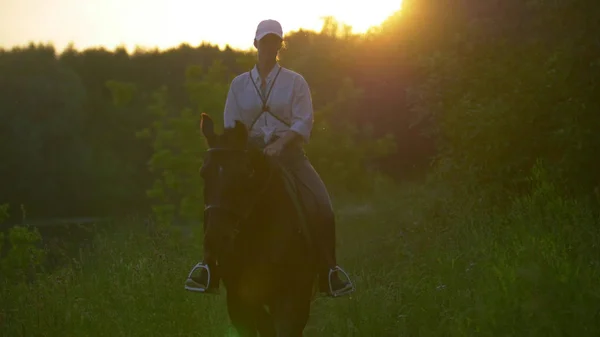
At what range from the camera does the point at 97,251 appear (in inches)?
449

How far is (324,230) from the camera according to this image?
6.43m

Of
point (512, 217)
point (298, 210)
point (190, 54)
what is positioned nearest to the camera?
point (298, 210)

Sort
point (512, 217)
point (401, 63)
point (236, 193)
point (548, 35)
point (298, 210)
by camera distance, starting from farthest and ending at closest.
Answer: point (401, 63) → point (548, 35) → point (512, 217) → point (298, 210) → point (236, 193)

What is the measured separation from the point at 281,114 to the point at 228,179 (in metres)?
1.16

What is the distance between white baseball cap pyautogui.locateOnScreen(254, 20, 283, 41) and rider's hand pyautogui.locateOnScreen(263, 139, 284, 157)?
0.96 meters

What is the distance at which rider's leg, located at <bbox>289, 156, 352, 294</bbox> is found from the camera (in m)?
6.40

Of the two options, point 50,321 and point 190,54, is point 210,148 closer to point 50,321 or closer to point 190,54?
point 50,321

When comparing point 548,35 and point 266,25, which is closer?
point 266,25

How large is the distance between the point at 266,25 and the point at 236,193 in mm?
1565

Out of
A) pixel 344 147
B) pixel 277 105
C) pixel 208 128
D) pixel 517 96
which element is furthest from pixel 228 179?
pixel 344 147

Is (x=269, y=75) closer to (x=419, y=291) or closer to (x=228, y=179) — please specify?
(x=228, y=179)

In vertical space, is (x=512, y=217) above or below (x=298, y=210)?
below

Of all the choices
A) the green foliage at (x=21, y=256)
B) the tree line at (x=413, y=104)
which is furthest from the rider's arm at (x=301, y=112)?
the green foliage at (x=21, y=256)

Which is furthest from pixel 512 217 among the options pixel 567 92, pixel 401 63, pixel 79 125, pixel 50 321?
pixel 79 125
